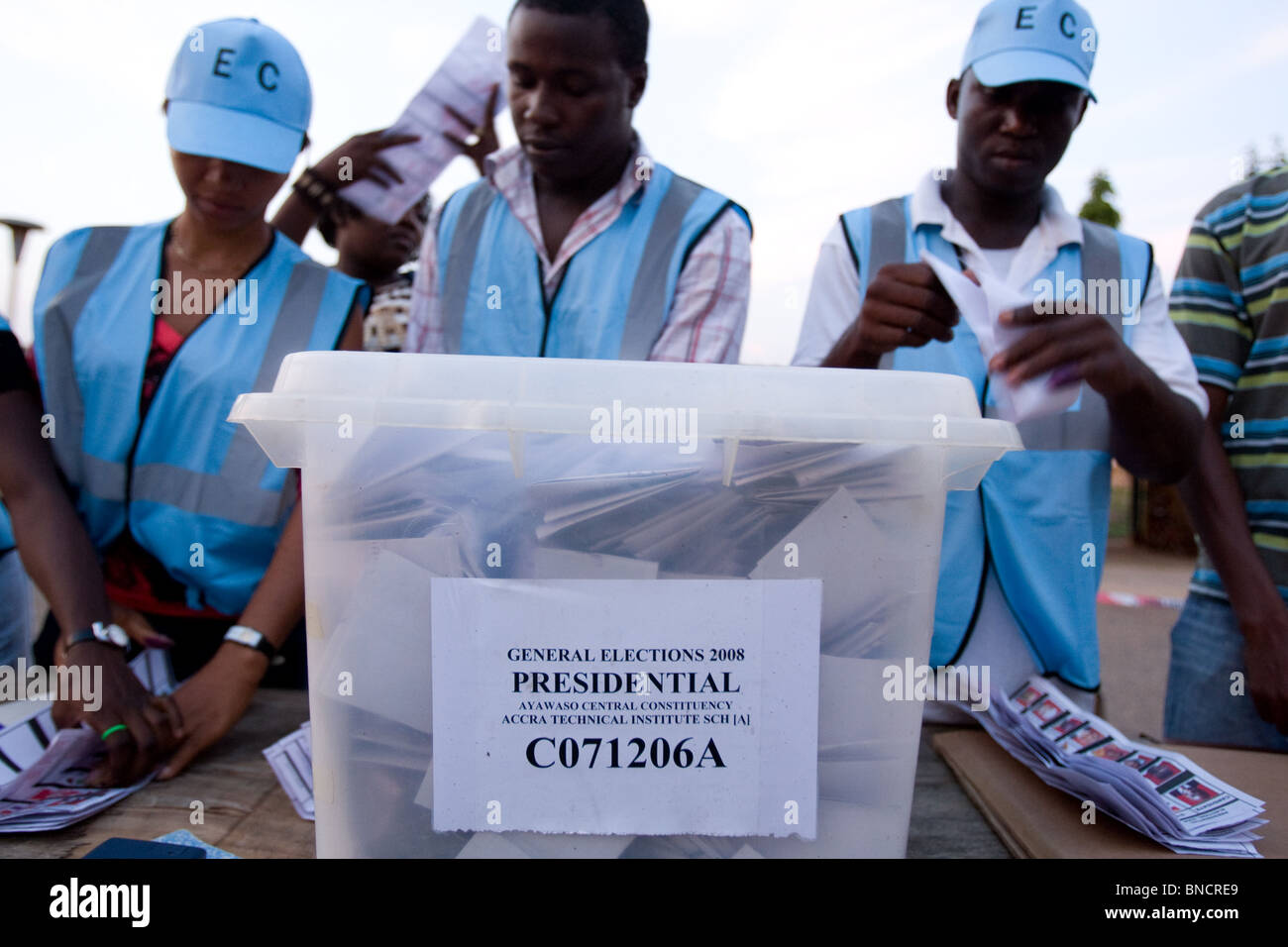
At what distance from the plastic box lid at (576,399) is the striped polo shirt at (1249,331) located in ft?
3.53

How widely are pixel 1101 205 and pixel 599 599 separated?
12.4 metres

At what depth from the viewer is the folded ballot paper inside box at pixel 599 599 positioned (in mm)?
648

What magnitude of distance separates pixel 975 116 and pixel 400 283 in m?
1.36

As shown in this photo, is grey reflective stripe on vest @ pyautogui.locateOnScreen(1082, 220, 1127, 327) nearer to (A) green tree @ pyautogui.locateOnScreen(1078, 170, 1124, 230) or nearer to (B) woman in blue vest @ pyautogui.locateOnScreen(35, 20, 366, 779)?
Result: (B) woman in blue vest @ pyautogui.locateOnScreen(35, 20, 366, 779)

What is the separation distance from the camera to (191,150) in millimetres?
1244

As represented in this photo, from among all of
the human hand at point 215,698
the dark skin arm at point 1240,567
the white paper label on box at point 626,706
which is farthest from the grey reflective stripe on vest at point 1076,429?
the human hand at point 215,698

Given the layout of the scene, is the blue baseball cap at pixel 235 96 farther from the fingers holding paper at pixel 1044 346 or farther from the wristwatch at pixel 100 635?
the fingers holding paper at pixel 1044 346

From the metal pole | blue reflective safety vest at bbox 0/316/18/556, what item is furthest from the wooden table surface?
the metal pole

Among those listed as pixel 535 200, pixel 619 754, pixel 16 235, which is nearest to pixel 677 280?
pixel 535 200

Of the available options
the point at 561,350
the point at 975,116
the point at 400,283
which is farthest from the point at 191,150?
the point at 975,116

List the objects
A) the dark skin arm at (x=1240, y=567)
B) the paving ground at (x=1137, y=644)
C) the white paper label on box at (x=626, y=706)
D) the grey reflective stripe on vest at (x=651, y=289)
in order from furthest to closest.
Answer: the paving ground at (x=1137, y=644)
the grey reflective stripe on vest at (x=651, y=289)
the dark skin arm at (x=1240, y=567)
the white paper label on box at (x=626, y=706)

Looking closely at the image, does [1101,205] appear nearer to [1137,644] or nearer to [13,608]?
[1137,644]

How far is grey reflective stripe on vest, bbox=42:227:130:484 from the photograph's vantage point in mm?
1238

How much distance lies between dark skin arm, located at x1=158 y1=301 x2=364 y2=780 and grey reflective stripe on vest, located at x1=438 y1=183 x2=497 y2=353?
0.47 metres
